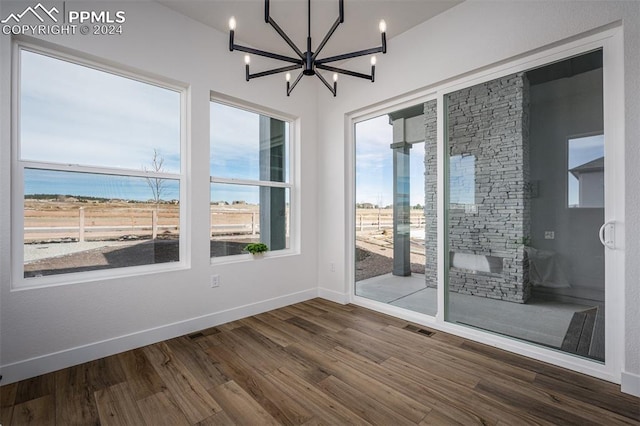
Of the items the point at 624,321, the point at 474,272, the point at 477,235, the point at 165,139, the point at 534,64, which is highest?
the point at 534,64

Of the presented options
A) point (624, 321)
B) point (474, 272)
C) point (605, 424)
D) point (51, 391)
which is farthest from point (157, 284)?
point (624, 321)

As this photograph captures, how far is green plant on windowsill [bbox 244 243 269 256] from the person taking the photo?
3.33 meters

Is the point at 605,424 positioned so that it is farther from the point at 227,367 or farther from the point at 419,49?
the point at 419,49

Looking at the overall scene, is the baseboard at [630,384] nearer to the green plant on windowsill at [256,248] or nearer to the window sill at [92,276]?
the green plant on windowsill at [256,248]

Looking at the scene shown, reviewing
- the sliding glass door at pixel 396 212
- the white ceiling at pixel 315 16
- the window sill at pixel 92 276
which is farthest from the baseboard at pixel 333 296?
the white ceiling at pixel 315 16

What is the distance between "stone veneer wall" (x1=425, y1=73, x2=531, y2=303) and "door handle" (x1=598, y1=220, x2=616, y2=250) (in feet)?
1.48

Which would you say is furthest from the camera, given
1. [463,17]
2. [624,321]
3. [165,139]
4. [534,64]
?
[165,139]

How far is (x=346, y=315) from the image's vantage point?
325cm

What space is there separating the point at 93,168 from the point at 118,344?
147 cm

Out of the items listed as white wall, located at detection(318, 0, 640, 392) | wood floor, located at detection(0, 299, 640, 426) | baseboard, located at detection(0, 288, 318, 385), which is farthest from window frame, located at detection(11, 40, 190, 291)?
white wall, located at detection(318, 0, 640, 392)

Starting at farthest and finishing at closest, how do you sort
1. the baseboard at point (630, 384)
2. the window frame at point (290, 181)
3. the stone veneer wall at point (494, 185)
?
1. the window frame at point (290, 181)
2. the stone veneer wall at point (494, 185)
3. the baseboard at point (630, 384)

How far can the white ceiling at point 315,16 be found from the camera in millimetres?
2643

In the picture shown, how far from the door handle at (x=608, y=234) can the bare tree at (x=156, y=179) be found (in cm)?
353

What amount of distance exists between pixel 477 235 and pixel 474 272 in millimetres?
348
